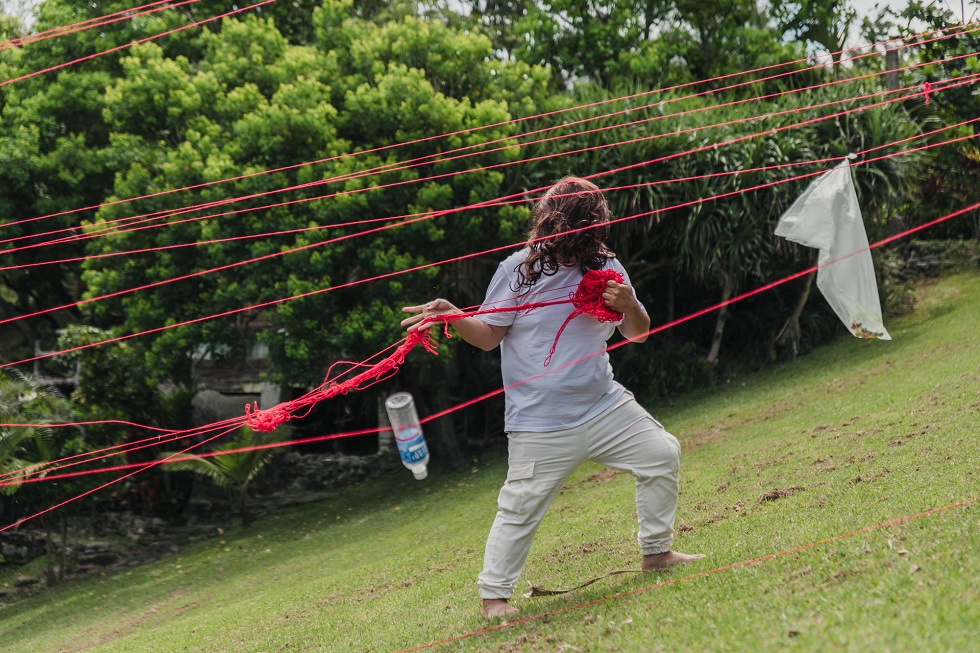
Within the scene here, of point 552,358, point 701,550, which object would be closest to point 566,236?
point 552,358

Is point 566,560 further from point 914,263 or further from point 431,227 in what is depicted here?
point 914,263

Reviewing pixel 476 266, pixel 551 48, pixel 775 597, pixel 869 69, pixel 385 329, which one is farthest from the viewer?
pixel 551 48

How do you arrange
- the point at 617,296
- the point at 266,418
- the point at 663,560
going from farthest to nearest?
the point at 266,418 < the point at 663,560 < the point at 617,296

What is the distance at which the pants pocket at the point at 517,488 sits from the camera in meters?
4.16

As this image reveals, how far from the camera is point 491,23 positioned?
1958 cm

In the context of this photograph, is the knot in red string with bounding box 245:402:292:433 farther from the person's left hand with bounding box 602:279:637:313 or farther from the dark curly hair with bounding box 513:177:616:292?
the person's left hand with bounding box 602:279:637:313

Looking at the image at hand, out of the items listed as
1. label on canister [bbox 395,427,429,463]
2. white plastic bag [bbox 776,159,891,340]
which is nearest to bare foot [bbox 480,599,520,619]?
label on canister [bbox 395,427,429,463]

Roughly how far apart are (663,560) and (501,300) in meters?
1.42

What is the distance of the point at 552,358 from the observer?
425cm

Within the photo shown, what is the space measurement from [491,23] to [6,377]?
11.8 m

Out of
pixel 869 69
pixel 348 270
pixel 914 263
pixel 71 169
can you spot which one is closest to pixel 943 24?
pixel 869 69

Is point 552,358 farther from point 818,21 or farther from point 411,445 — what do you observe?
point 818,21

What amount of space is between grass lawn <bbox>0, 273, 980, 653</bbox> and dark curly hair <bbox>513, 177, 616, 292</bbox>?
1.45 m

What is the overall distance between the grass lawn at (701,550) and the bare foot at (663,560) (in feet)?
0.24
